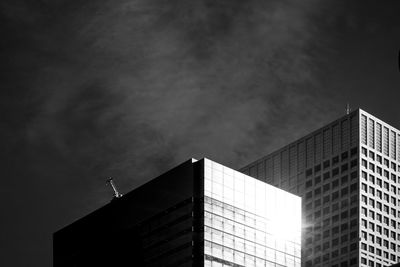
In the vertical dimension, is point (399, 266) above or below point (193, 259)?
below

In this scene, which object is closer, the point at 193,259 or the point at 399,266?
the point at 399,266

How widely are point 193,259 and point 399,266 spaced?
10732 centimetres

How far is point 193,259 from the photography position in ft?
655

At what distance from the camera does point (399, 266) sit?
93938 mm
